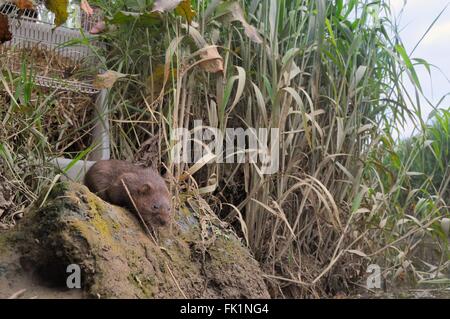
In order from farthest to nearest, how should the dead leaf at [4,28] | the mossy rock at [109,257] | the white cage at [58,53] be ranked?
the white cage at [58,53] → the dead leaf at [4,28] → the mossy rock at [109,257]

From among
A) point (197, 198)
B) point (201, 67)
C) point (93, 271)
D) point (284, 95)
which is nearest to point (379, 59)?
point (284, 95)

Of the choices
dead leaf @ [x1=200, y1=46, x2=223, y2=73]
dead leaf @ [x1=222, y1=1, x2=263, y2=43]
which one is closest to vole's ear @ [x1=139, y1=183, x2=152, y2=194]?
dead leaf @ [x1=200, y1=46, x2=223, y2=73]

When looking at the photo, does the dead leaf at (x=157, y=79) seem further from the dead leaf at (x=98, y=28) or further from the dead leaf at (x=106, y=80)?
the dead leaf at (x=98, y=28)

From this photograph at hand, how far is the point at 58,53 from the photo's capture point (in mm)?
3582

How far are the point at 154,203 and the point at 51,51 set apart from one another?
1.52 m

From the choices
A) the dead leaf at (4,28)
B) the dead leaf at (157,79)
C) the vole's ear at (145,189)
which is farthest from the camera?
the dead leaf at (157,79)

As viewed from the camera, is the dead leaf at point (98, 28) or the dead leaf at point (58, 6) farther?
→ the dead leaf at point (98, 28)

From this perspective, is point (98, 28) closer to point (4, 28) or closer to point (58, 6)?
point (58, 6)

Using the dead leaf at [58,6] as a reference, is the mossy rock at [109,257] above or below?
below

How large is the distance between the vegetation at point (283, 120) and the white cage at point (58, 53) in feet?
0.26

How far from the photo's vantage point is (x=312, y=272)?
10.4 ft

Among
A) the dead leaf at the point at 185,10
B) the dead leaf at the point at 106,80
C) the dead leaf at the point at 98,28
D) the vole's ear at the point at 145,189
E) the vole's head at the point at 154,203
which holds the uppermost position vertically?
the dead leaf at the point at 185,10

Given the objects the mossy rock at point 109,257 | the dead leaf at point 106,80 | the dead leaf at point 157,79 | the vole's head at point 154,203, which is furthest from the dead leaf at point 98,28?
the mossy rock at point 109,257

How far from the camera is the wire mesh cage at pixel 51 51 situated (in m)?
3.35
